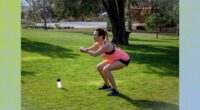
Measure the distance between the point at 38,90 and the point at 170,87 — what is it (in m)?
1.68

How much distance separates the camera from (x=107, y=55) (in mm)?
4754

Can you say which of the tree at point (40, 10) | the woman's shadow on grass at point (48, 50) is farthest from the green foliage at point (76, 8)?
the woman's shadow on grass at point (48, 50)

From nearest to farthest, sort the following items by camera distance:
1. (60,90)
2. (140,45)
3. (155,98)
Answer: (155,98) < (60,90) < (140,45)

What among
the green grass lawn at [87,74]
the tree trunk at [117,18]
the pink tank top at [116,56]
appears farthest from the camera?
the tree trunk at [117,18]

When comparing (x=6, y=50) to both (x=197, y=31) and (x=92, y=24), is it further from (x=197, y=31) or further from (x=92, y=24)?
(x=92, y=24)

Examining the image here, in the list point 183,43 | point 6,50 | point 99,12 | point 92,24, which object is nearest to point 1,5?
point 6,50

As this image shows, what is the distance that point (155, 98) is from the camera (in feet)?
15.3

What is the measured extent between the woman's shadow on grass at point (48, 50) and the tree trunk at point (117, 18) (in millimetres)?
762

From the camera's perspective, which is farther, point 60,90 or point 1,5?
point 60,90

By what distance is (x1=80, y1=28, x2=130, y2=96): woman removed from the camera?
459 cm

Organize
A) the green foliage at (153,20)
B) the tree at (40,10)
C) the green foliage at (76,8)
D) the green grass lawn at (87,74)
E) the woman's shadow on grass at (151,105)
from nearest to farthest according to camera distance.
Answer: the woman's shadow on grass at (151,105) < the green grass lawn at (87,74) < the tree at (40,10) < the green foliage at (153,20) < the green foliage at (76,8)

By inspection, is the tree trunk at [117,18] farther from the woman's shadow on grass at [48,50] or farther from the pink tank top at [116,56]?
the pink tank top at [116,56]

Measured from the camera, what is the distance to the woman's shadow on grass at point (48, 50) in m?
6.03

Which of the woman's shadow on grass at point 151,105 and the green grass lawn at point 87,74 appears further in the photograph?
the green grass lawn at point 87,74
